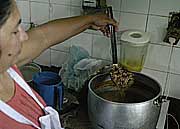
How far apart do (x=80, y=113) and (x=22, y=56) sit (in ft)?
1.00

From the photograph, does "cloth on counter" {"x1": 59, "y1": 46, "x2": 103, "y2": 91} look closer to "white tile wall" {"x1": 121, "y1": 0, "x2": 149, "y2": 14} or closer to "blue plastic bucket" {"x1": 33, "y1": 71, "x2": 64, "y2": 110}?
"blue plastic bucket" {"x1": 33, "y1": 71, "x2": 64, "y2": 110}

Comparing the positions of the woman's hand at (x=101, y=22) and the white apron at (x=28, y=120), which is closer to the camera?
the white apron at (x=28, y=120)

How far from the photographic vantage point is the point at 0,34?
0.60m

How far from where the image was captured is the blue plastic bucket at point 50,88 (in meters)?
1.00

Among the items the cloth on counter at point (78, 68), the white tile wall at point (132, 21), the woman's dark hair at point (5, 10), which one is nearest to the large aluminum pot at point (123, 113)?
the cloth on counter at point (78, 68)

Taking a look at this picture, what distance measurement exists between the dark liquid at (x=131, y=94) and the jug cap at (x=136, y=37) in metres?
0.15

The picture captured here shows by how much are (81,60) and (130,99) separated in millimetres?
316

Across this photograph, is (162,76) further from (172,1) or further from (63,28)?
(63,28)

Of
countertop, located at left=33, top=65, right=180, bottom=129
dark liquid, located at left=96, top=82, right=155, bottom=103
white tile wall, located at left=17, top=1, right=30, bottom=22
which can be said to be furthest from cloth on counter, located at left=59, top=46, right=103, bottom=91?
white tile wall, located at left=17, top=1, right=30, bottom=22

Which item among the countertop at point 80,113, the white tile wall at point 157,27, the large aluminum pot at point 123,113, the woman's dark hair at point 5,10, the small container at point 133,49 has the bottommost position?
the countertop at point 80,113

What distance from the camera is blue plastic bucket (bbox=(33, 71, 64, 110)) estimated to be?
1.00m

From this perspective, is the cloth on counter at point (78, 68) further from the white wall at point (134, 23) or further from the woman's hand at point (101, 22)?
the woman's hand at point (101, 22)

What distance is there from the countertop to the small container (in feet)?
0.64

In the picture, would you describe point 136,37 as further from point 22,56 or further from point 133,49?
point 22,56
